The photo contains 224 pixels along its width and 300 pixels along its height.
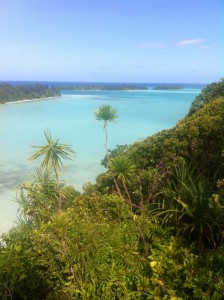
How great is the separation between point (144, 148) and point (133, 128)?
25947 mm

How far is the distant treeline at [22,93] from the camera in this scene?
60.0 metres

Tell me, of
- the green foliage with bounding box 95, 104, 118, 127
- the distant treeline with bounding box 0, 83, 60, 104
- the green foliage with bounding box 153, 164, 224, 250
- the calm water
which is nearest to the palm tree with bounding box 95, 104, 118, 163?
the green foliage with bounding box 95, 104, 118, 127

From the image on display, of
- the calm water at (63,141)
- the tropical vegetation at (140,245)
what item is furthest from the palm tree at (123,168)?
the calm water at (63,141)

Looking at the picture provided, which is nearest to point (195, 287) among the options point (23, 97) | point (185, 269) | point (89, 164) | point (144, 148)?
point (185, 269)

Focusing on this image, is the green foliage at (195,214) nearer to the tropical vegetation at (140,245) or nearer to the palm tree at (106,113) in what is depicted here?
the tropical vegetation at (140,245)

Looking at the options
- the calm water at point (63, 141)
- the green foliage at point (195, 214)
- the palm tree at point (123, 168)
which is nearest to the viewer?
the green foliage at point (195, 214)

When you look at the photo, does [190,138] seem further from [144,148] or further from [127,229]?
[127,229]

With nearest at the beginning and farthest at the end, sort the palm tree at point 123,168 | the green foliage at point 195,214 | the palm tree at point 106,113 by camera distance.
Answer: the green foliage at point 195,214 → the palm tree at point 123,168 → the palm tree at point 106,113

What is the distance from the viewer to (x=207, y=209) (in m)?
3.50

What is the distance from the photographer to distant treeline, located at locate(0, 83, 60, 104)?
197ft

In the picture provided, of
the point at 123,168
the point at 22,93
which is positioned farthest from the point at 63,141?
the point at 22,93

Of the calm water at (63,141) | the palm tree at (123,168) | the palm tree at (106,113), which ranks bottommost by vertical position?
the calm water at (63,141)

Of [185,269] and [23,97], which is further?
[23,97]

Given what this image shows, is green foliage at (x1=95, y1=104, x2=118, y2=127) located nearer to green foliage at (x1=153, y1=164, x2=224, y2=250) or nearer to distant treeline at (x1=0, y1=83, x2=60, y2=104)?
green foliage at (x1=153, y1=164, x2=224, y2=250)
